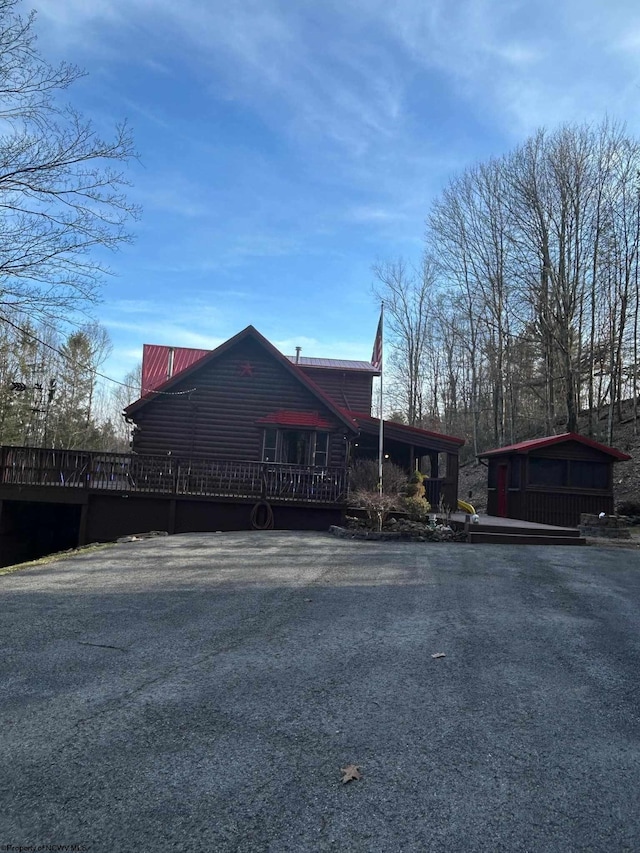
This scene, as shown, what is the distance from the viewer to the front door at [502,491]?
2144cm

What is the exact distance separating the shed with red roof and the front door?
141 cm

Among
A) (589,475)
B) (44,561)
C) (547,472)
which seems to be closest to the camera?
(44,561)

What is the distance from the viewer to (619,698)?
3824mm

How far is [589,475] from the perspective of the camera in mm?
19719

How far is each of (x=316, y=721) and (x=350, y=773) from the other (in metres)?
0.62

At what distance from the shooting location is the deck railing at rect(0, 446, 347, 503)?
1541 centimetres

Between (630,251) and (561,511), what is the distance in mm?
15730

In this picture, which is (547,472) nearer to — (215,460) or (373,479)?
(373,479)

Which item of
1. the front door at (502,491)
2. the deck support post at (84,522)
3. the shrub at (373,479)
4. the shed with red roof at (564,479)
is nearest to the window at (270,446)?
the shrub at (373,479)

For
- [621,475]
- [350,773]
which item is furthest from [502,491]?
[350,773]

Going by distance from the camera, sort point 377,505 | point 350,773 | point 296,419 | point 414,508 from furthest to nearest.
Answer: point 296,419
point 414,508
point 377,505
point 350,773

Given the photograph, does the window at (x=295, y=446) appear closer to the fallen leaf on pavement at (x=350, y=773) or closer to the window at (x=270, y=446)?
the window at (x=270, y=446)

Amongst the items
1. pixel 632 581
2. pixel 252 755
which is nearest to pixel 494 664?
pixel 252 755

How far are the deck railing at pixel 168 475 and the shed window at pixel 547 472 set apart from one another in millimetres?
7927
